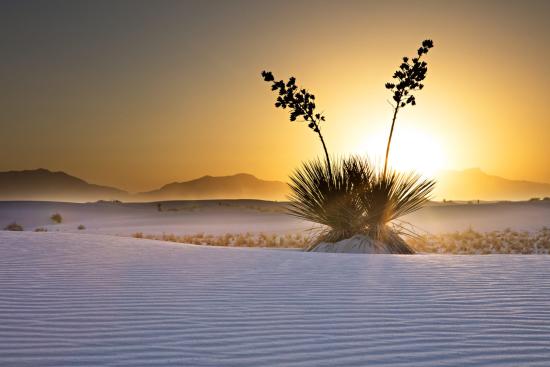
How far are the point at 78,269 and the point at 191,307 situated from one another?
2255 mm

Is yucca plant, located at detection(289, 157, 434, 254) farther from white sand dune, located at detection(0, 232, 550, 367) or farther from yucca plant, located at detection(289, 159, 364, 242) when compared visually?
white sand dune, located at detection(0, 232, 550, 367)

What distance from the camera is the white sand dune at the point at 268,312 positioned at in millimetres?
3152

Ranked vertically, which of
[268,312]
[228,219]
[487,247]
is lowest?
[487,247]

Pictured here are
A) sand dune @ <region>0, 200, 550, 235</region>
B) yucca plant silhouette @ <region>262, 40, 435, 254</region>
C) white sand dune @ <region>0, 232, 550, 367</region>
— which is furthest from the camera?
sand dune @ <region>0, 200, 550, 235</region>

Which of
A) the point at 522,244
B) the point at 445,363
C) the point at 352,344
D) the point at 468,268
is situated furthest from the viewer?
the point at 522,244

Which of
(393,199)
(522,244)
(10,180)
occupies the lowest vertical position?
(522,244)

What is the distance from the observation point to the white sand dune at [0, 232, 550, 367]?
3.15m

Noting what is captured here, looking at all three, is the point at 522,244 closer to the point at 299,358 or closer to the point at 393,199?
the point at 393,199

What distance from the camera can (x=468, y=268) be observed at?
21.6 feet

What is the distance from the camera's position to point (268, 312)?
13.6 feet

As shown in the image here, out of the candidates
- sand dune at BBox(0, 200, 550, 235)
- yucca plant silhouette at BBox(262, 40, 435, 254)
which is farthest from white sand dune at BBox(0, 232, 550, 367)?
sand dune at BBox(0, 200, 550, 235)

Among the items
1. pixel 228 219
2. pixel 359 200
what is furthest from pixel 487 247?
pixel 228 219

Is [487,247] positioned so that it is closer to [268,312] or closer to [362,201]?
[362,201]

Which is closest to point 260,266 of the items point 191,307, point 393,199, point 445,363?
point 191,307
